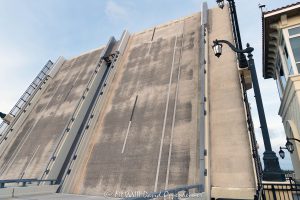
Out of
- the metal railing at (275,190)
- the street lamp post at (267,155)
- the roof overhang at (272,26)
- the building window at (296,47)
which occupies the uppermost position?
the roof overhang at (272,26)

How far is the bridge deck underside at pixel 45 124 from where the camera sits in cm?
1468

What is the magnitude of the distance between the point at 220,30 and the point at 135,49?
743cm

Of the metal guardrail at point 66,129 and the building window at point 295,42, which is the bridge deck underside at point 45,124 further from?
the building window at point 295,42

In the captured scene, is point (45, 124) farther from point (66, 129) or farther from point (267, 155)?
point (267, 155)

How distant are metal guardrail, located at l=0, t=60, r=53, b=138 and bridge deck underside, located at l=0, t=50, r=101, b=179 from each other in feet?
2.90

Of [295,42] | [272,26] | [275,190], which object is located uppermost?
[272,26]

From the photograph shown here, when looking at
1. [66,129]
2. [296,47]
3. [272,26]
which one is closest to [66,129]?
[66,129]

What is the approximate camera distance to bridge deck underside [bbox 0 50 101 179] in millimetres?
14680

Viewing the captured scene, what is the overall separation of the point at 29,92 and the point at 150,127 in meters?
14.4

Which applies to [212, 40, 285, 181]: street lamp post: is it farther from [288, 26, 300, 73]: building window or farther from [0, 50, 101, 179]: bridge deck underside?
[0, 50, 101, 179]: bridge deck underside

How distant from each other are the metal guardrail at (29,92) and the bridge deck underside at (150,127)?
904cm

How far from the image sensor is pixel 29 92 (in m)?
21.5

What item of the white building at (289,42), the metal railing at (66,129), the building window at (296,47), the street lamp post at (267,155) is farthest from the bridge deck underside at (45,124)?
the building window at (296,47)

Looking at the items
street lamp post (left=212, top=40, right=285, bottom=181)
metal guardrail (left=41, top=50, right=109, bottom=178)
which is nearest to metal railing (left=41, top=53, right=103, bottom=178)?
metal guardrail (left=41, top=50, right=109, bottom=178)
